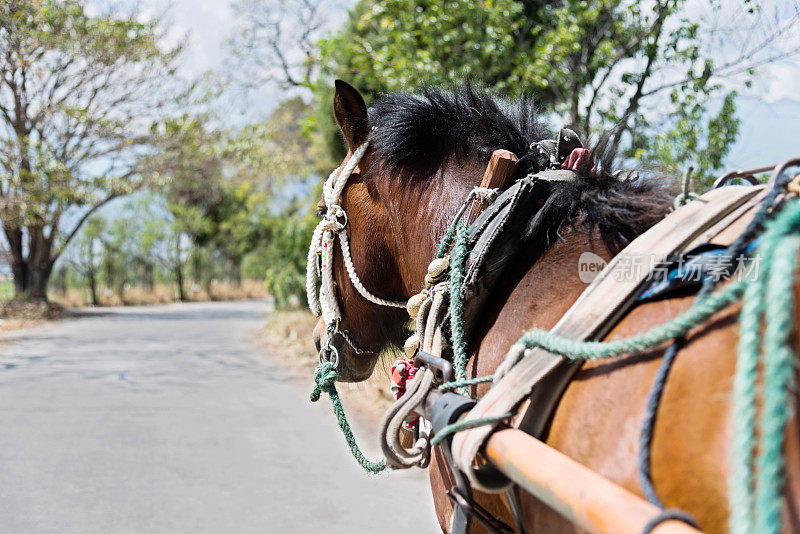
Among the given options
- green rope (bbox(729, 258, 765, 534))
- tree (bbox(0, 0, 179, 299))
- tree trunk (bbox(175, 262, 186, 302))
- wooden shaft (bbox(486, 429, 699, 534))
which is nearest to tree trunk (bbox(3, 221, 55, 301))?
tree (bbox(0, 0, 179, 299))

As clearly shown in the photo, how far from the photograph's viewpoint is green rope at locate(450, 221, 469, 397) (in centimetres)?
141

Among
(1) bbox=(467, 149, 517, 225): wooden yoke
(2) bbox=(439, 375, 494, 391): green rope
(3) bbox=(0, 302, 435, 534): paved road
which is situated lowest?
(3) bbox=(0, 302, 435, 534): paved road

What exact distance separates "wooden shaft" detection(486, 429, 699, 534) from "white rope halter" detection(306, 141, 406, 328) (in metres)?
0.98

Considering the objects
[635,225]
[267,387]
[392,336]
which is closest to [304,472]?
[392,336]

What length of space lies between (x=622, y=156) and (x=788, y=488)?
114cm

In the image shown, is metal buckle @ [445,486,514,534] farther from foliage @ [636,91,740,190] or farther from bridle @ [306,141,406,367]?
foliage @ [636,91,740,190]

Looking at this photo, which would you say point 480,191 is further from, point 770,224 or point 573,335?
point 770,224

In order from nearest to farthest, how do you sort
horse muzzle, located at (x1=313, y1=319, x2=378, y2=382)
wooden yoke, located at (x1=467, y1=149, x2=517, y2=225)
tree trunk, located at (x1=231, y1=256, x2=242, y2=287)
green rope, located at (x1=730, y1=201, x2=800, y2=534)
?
green rope, located at (x1=730, y1=201, x2=800, y2=534), wooden yoke, located at (x1=467, y1=149, x2=517, y2=225), horse muzzle, located at (x1=313, y1=319, x2=378, y2=382), tree trunk, located at (x1=231, y1=256, x2=242, y2=287)

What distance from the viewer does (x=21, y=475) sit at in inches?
148

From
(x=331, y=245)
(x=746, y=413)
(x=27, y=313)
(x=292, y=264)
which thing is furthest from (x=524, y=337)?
(x=27, y=313)

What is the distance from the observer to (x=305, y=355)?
8.64 metres

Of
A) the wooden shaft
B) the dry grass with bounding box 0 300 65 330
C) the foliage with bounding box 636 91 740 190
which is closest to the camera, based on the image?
Answer: the wooden shaft

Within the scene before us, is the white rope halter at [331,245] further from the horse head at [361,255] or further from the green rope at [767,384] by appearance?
the green rope at [767,384]

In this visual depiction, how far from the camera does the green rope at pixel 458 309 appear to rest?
1409mm
